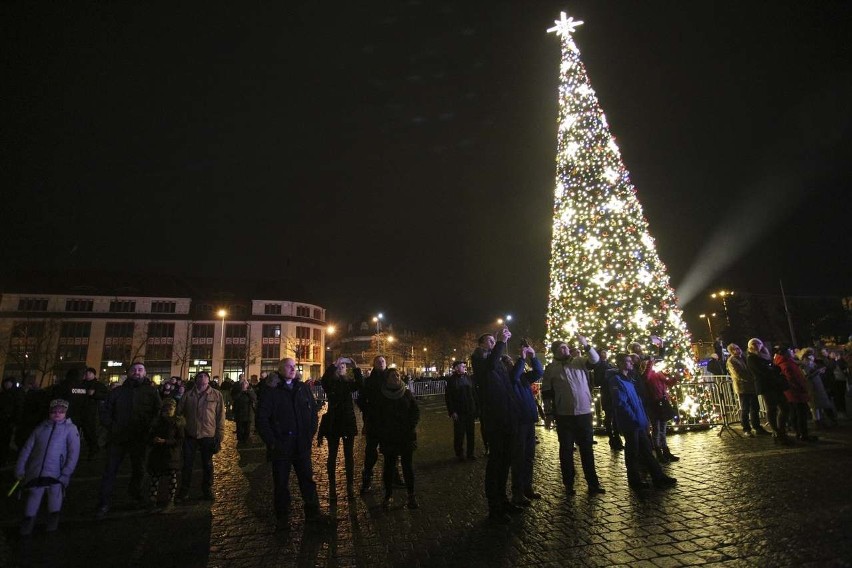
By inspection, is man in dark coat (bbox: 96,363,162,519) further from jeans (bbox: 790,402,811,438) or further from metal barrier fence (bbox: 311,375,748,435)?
jeans (bbox: 790,402,811,438)

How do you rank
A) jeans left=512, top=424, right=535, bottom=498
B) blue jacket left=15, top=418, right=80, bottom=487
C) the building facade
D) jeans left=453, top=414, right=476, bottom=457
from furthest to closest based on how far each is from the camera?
the building facade, jeans left=453, top=414, right=476, bottom=457, jeans left=512, top=424, right=535, bottom=498, blue jacket left=15, top=418, right=80, bottom=487

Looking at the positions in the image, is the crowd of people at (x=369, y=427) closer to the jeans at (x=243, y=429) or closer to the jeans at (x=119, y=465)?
the jeans at (x=119, y=465)

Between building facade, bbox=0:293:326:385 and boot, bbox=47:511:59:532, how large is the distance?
5259cm

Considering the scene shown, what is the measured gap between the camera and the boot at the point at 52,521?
6.04 meters

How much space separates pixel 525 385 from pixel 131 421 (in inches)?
245

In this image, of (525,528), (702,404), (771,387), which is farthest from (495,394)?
(702,404)

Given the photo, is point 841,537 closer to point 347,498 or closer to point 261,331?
point 347,498

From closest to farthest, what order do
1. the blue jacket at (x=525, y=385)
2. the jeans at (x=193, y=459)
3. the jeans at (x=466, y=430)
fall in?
the blue jacket at (x=525, y=385)
the jeans at (x=193, y=459)
the jeans at (x=466, y=430)

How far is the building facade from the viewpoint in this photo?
54.2 metres

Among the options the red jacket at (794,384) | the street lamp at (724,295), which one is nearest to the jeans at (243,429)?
the red jacket at (794,384)

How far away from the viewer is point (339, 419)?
7328mm

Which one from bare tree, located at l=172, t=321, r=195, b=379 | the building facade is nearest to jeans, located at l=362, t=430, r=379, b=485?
the building facade

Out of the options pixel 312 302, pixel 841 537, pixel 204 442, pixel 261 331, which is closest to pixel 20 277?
pixel 261 331

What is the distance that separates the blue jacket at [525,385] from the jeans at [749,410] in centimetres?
699
